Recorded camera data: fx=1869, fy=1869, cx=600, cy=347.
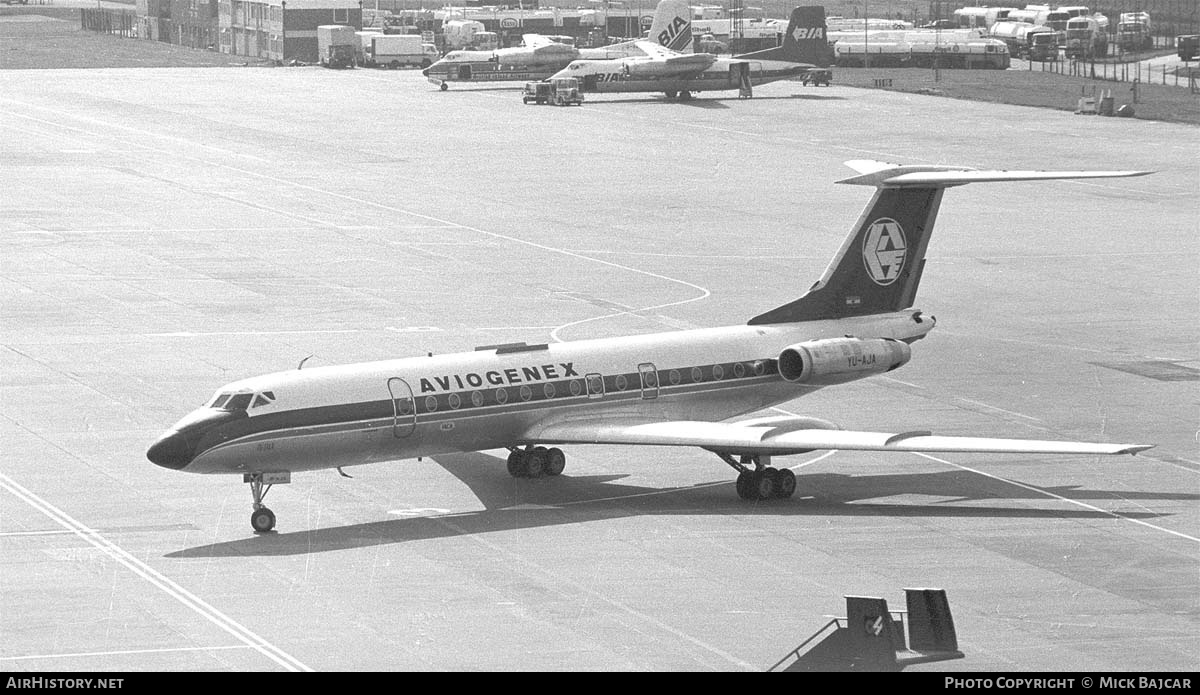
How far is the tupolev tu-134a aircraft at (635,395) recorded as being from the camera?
33312 millimetres

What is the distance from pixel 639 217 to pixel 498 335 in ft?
79.1

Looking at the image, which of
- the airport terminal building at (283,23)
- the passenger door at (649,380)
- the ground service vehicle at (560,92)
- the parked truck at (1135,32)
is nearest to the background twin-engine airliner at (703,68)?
the ground service vehicle at (560,92)

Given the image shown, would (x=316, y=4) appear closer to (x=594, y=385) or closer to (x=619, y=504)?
(x=594, y=385)

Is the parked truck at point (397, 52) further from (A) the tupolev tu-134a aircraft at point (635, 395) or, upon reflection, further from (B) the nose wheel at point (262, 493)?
(B) the nose wheel at point (262, 493)

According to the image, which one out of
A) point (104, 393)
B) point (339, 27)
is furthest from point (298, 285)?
point (339, 27)

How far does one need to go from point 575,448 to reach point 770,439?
6.22m

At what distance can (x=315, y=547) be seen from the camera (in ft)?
105

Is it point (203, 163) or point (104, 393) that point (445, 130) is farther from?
point (104, 393)

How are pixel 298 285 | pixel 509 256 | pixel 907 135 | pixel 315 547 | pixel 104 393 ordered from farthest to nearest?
1. pixel 907 135
2. pixel 509 256
3. pixel 298 285
4. pixel 104 393
5. pixel 315 547

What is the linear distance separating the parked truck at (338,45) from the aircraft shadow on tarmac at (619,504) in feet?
394

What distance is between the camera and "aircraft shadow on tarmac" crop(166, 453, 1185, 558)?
1289 inches

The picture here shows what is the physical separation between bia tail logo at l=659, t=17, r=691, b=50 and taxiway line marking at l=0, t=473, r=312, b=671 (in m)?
93.7

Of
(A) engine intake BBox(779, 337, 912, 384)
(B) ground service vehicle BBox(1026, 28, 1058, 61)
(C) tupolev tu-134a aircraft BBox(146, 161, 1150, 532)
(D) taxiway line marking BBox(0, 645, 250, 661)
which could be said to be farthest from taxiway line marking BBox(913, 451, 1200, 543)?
(B) ground service vehicle BBox(1026, 28, 1058, 61)
